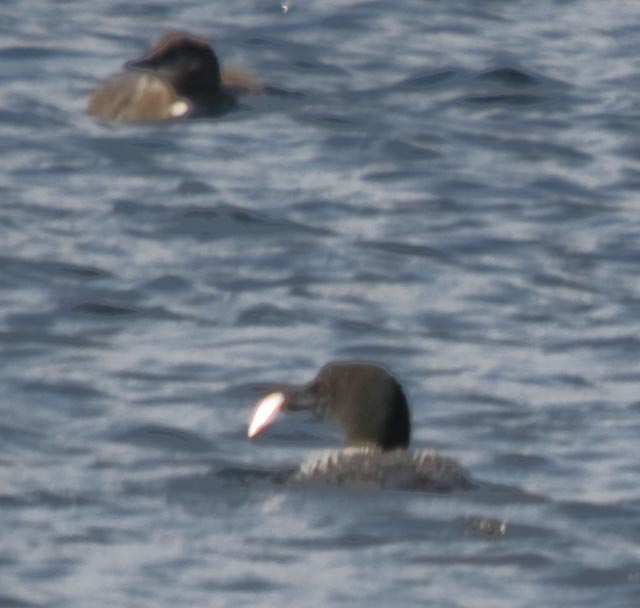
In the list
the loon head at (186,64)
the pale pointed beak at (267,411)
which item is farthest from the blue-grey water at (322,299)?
the loon head at (186,64)

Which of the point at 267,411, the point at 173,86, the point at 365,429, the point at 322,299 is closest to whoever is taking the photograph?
the point at 365,429

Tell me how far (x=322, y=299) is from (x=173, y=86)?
4286 mm

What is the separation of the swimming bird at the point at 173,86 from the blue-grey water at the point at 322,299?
0.59 feet

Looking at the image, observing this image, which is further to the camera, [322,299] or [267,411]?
[322,299]

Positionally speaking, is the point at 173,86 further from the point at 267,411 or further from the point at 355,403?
the point at 355,403

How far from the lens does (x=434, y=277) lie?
1283 centimetres

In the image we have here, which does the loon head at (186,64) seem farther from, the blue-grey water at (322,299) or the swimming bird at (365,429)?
the swimming bird at (365,429)

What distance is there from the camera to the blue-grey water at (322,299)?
8.89 meters

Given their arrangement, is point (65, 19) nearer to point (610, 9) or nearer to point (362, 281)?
point (610, 9)

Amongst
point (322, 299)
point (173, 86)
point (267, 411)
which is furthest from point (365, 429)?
point (173, 86)

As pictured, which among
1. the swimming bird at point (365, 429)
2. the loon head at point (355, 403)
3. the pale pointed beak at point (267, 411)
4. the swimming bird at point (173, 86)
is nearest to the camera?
the swimming bird at point (365, 429)

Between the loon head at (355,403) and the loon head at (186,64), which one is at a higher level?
the loon head at (355,403)

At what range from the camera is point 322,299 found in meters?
12.4

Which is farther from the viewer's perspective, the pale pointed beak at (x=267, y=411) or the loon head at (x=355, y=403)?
the pale pointed beak at (x=267, y=411)
